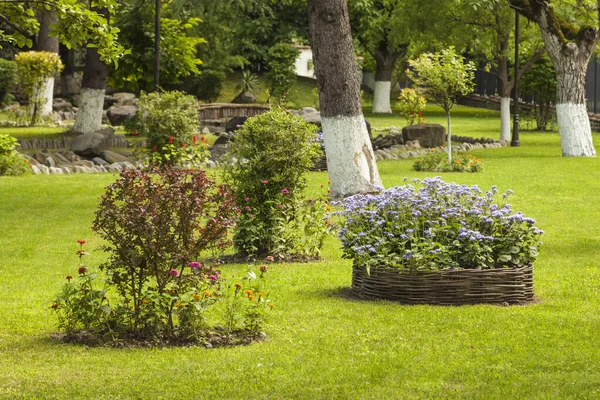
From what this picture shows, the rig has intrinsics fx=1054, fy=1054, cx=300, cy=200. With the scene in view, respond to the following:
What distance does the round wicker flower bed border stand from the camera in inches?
353

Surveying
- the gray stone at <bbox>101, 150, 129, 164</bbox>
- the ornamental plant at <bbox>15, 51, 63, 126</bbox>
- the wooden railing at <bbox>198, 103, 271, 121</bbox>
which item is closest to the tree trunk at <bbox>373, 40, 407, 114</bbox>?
the wooden railing at <bbox>198, 103, 271, 121</bbox>

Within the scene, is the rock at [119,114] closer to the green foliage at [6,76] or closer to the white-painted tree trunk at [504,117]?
the green foliage at [6,76]

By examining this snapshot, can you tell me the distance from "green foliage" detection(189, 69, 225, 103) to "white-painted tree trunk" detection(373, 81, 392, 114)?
754 centimetres

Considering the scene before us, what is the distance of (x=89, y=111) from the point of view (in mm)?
29031

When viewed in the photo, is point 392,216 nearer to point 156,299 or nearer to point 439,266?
Result: point 439,266

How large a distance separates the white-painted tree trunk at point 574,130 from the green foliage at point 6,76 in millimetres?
24575

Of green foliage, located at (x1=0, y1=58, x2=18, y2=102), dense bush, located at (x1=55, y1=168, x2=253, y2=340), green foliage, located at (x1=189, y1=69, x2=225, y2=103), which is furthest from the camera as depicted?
green foliage, located at (x1=189, y1=69, x2=225, y2=103)

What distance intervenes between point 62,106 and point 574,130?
23355 mm

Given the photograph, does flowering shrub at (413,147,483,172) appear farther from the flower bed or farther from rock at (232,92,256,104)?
rock at (232,92,256,104)

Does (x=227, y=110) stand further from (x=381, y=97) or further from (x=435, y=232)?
(x=435, y=232)

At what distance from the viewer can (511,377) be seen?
6.73 m

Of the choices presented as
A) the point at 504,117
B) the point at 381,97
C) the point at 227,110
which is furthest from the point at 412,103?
the point at 381,97

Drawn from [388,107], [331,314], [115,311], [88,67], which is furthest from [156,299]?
[388,107]

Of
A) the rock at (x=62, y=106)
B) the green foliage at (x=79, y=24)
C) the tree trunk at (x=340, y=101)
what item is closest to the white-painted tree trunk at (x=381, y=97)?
the rock at (x=62, y=106)
